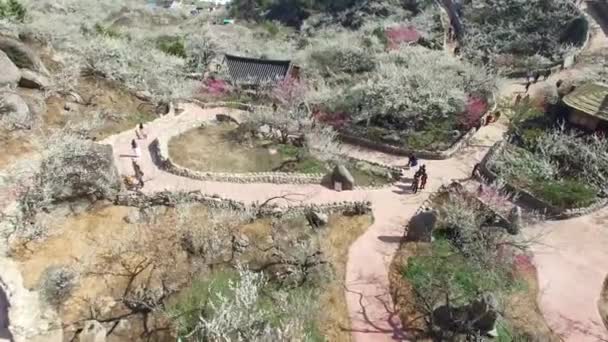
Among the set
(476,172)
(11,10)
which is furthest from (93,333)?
(11,10)

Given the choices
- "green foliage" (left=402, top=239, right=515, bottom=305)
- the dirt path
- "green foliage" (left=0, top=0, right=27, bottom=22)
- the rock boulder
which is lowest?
the dirt path

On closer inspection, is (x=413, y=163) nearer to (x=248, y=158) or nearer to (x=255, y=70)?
(x=248, y=158)

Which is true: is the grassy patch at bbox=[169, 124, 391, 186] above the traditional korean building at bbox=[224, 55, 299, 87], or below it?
below

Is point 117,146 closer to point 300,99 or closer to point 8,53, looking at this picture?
point 8,53

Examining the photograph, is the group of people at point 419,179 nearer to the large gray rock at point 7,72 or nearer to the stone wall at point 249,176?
the stone wall at point 249,176

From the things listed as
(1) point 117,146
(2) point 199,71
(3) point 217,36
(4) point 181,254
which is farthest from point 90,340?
(3) point 217,36

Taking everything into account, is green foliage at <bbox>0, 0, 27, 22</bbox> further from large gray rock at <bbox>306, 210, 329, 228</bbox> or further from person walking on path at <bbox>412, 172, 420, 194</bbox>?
person walking on path at <bbox>412, 172, 420, 194</bbox>

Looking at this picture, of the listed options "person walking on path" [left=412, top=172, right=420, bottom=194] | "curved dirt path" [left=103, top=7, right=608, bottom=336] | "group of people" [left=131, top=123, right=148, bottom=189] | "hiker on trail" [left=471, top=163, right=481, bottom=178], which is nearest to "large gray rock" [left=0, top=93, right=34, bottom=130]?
"curved dirt path" [left=103, top=7, right=608, bottom=336]
